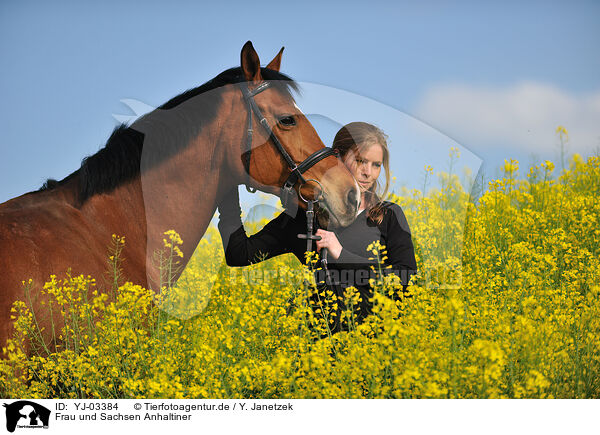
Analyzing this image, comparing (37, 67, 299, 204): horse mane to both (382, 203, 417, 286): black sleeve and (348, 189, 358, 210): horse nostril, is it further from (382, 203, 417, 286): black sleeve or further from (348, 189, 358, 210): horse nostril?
(382, 203, 417, 286): black sleeve

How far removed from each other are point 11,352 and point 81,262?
2.18 ft

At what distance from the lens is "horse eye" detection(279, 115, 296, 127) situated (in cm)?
358

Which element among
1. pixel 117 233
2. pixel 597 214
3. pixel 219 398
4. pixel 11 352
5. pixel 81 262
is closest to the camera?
pixel 219 398

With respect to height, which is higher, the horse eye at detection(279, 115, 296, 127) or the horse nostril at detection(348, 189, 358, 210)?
the horse eye at detection(279, 115, 296, 127)

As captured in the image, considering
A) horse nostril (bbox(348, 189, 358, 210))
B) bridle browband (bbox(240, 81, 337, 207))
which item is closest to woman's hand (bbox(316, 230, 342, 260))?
horse nostril (bbox(348, 189, 358, 210))

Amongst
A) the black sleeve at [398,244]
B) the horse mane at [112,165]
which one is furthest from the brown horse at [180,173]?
the black sleeve at [398,244]

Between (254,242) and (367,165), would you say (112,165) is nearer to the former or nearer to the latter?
(254,242)

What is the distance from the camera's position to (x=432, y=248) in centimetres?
466
